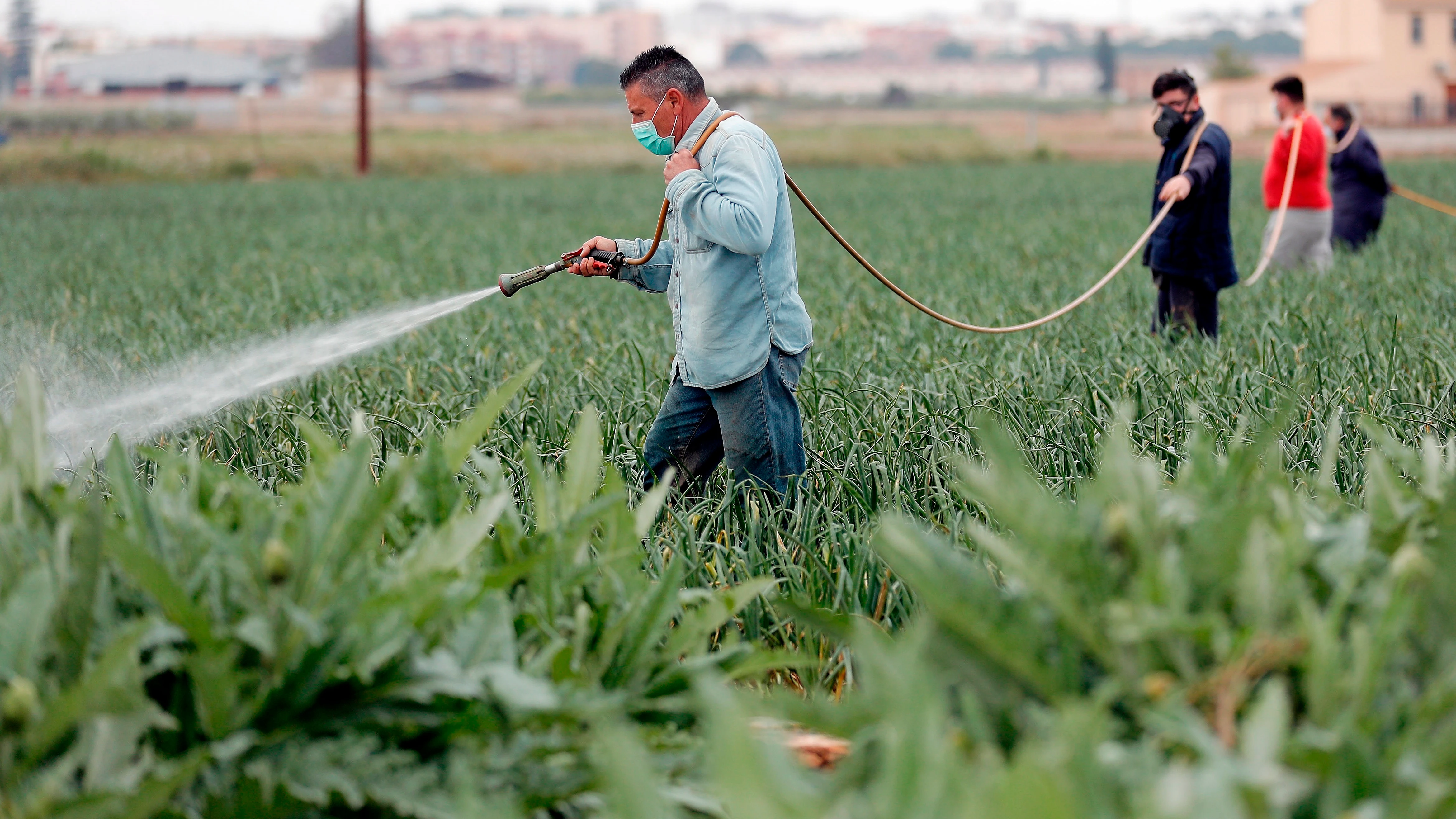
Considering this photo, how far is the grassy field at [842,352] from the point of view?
11.6 ft

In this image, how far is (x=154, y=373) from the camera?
16.3 ft

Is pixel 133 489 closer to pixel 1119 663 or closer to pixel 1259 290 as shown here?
pixel 1119 663

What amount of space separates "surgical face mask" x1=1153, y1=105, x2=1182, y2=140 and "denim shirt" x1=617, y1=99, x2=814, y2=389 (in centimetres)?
296

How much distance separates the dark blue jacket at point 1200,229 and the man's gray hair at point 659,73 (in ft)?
10.9

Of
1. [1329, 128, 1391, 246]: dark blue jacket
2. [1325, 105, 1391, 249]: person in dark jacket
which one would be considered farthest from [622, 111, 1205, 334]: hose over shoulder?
[1329, 128, 1391, 246]: dark blue jacket

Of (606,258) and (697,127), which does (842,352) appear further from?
(697,127)

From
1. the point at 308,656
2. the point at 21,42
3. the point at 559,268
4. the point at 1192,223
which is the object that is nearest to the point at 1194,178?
the point at 1192,223

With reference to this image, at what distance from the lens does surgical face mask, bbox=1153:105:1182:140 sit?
5.64 metres

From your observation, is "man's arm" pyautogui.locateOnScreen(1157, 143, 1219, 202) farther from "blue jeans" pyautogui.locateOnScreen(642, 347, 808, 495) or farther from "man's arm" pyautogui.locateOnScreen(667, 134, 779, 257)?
"man's arm" pyautogui.locateOnScreen(667, 134, 779, 257)

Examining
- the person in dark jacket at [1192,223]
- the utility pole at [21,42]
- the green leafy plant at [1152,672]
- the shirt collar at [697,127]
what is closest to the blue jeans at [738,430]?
the shirt collar at [697,127]

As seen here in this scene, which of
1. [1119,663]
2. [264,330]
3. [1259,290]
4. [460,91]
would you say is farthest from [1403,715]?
[460,91]

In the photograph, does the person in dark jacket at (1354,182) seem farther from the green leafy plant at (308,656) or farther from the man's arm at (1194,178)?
the green leafy plant at (308,656)

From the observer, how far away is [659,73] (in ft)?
10.3

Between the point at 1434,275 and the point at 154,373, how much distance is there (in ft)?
23.6
